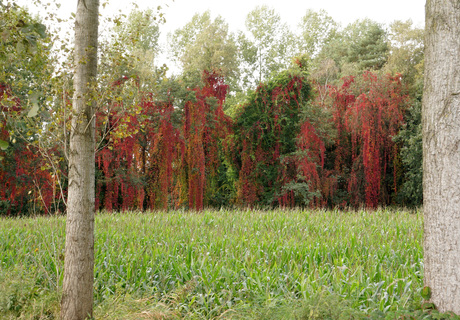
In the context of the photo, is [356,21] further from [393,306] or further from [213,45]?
[393,306]

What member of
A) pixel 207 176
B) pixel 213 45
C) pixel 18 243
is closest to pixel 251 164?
pixel 207 176

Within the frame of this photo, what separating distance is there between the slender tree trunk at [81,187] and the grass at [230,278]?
1.11ft

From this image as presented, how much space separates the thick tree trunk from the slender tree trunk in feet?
8.58

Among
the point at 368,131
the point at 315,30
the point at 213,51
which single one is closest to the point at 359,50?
the point at 315,30

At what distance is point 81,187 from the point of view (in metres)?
3.13

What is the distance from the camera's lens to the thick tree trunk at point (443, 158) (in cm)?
267

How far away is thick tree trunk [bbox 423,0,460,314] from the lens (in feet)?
8.77

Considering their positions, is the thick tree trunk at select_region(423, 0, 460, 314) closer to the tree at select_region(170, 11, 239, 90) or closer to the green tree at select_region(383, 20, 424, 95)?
the green tree at select_region(383, 20, 424, 95)

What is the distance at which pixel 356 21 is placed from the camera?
27.3 m

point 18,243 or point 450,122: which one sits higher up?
point 450,122

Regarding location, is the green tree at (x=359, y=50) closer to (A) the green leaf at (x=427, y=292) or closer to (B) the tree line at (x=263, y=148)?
(B) the tree line at (x=263, y=148)

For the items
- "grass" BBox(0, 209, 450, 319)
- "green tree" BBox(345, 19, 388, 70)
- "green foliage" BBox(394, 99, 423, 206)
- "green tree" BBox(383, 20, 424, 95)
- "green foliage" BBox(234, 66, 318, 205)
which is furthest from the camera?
"green tree" BBox(345, 19, 388, 70)

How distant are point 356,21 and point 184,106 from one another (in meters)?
18.9

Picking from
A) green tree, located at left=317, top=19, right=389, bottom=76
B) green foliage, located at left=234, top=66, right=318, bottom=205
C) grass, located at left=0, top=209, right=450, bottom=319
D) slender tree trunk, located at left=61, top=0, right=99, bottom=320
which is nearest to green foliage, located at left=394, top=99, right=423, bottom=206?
green foliage, located at left=234, top=66, right=318, bottom=205
